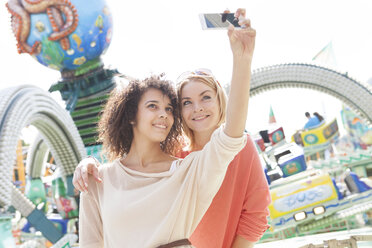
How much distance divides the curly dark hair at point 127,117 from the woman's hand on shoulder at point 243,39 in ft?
1.59

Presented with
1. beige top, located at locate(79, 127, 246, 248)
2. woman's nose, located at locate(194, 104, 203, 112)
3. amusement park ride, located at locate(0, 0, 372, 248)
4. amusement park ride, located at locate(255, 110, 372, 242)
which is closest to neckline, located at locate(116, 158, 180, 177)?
beige top, located at locate(79, 127, 246, 248)

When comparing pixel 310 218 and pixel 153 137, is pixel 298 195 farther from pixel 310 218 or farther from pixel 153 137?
pixel 153 137

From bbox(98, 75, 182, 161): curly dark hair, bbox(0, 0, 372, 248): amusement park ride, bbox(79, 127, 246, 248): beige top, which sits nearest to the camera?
bbox(79, 127, 246, 248): beige top

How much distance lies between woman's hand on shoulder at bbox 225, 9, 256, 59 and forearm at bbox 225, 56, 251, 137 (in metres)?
0.02

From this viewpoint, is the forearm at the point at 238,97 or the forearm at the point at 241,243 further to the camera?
the forearm at the point at 241,243

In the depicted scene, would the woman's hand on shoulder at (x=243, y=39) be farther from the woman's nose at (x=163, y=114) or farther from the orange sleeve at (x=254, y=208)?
the orange sleeve at (x=254, y=208)

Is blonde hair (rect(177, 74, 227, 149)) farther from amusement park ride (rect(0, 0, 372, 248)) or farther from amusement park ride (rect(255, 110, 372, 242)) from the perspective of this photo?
amusement park ride (rect(255, 110, 372, 242))

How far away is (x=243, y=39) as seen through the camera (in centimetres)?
128

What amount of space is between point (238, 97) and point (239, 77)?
0.22 ft

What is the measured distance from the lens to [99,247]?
165 cm

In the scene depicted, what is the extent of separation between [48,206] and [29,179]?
1176mm

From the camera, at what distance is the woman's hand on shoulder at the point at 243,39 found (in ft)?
4.17

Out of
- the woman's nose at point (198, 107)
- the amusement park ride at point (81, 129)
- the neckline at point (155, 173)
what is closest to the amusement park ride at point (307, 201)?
the amusement park ride at point (81, 129)

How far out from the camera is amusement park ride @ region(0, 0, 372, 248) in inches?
262
